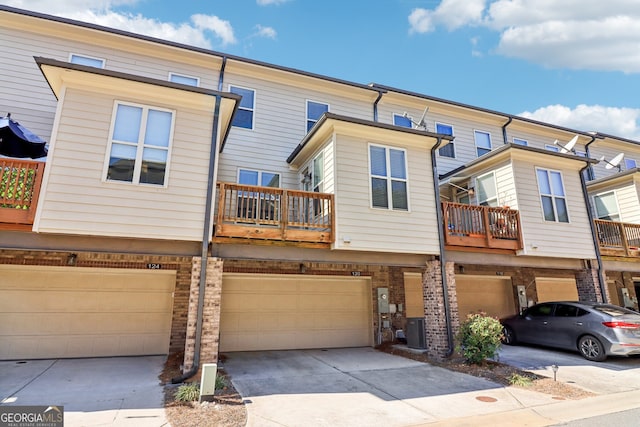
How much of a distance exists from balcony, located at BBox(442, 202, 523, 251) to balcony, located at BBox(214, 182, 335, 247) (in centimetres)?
357

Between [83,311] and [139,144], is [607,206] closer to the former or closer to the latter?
[139,144]

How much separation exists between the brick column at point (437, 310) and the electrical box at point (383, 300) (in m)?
2.17

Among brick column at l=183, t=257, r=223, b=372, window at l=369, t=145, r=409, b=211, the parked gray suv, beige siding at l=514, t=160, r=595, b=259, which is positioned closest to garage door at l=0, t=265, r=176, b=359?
brick column at l=183, t=257, r=223, b=372

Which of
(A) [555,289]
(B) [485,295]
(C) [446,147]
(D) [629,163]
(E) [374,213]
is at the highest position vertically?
(D) [629,163]

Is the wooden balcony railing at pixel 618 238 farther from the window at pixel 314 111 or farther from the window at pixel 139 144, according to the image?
the window at pixel 139 144

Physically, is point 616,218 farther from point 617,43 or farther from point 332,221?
point 332,221

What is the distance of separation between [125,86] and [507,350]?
40.9 feet

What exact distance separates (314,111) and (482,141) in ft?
24.5

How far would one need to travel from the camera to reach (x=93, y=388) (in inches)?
251

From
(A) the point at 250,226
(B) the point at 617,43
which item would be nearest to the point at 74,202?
(A) the point at 250,226

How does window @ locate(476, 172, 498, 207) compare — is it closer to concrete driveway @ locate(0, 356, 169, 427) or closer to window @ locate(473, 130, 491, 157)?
window @ locate(473, 130, 491, 157)

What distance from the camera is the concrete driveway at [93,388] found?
5.05 meters

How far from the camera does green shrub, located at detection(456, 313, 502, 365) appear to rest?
7973mm

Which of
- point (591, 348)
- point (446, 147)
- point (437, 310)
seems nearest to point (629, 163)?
point (446, 147)
